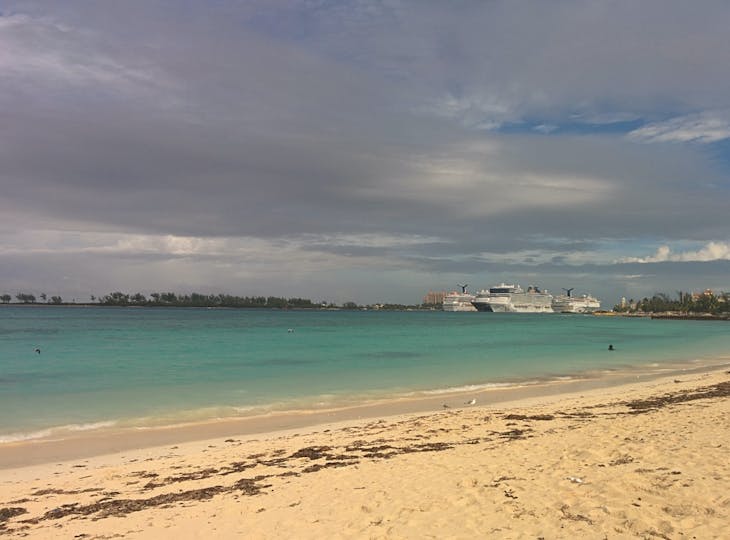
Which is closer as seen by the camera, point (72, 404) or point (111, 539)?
point (111, 539)

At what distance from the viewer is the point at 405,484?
281 inches

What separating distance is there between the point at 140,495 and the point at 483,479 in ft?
15.1

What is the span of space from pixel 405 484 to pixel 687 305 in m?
185

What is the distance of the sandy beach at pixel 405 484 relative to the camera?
18.3 feet

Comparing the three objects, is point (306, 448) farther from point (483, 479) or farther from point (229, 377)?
point (229, 377)

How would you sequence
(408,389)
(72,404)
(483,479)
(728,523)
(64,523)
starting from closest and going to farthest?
1. (728,523)
2. (64,523)
3. (483,479)
4. (72,404)
5. (408,389)

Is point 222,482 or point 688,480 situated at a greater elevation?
point 688,480

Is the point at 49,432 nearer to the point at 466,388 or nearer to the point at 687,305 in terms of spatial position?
the point at 466,388

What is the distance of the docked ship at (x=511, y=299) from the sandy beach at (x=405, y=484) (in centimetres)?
16033

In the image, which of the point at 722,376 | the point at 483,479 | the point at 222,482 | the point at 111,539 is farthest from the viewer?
the point at 722,376

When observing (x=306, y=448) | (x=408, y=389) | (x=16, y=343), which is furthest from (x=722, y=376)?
(x=16, y=343)

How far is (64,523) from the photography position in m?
6.27

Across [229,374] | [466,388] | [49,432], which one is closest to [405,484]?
[49,432]

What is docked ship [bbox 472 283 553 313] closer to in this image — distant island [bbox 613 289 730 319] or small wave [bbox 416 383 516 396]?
distant island [bbox 613 289 730 319]
